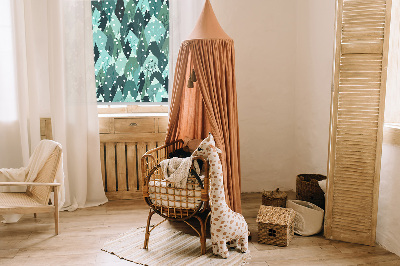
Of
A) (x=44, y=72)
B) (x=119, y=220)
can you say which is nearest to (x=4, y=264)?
(x=119, y=220)

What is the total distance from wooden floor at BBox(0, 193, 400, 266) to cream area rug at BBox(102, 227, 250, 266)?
0.29 ft

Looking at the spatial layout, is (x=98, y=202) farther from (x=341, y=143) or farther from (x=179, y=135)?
(x=341, y=143)

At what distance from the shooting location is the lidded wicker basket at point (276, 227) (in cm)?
281

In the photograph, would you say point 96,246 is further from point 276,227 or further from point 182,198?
point 276,227

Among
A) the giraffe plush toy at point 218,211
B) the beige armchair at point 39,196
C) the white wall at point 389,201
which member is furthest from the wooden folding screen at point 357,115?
the beige armchair at point 39,196

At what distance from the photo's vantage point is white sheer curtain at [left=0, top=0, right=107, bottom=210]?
3512 mm

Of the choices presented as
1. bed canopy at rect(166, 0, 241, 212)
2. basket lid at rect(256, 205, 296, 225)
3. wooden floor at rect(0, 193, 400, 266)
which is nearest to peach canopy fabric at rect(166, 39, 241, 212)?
bed canopy at rect(166, 0, 241, 212)

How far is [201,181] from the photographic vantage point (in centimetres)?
256

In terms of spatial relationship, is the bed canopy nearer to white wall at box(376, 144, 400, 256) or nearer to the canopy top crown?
the canopy top crown

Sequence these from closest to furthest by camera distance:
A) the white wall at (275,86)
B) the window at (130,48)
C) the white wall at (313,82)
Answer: the white wall at (313,82) → the white wall at (275,86) → the window at (130,48)

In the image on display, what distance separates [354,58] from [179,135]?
1.56m

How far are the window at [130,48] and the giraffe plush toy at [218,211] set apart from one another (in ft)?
5.86

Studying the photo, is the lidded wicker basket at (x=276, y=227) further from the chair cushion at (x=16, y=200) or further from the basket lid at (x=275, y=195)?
the chair cushion at (x=16, y=200)

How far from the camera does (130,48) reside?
4.05 meters
